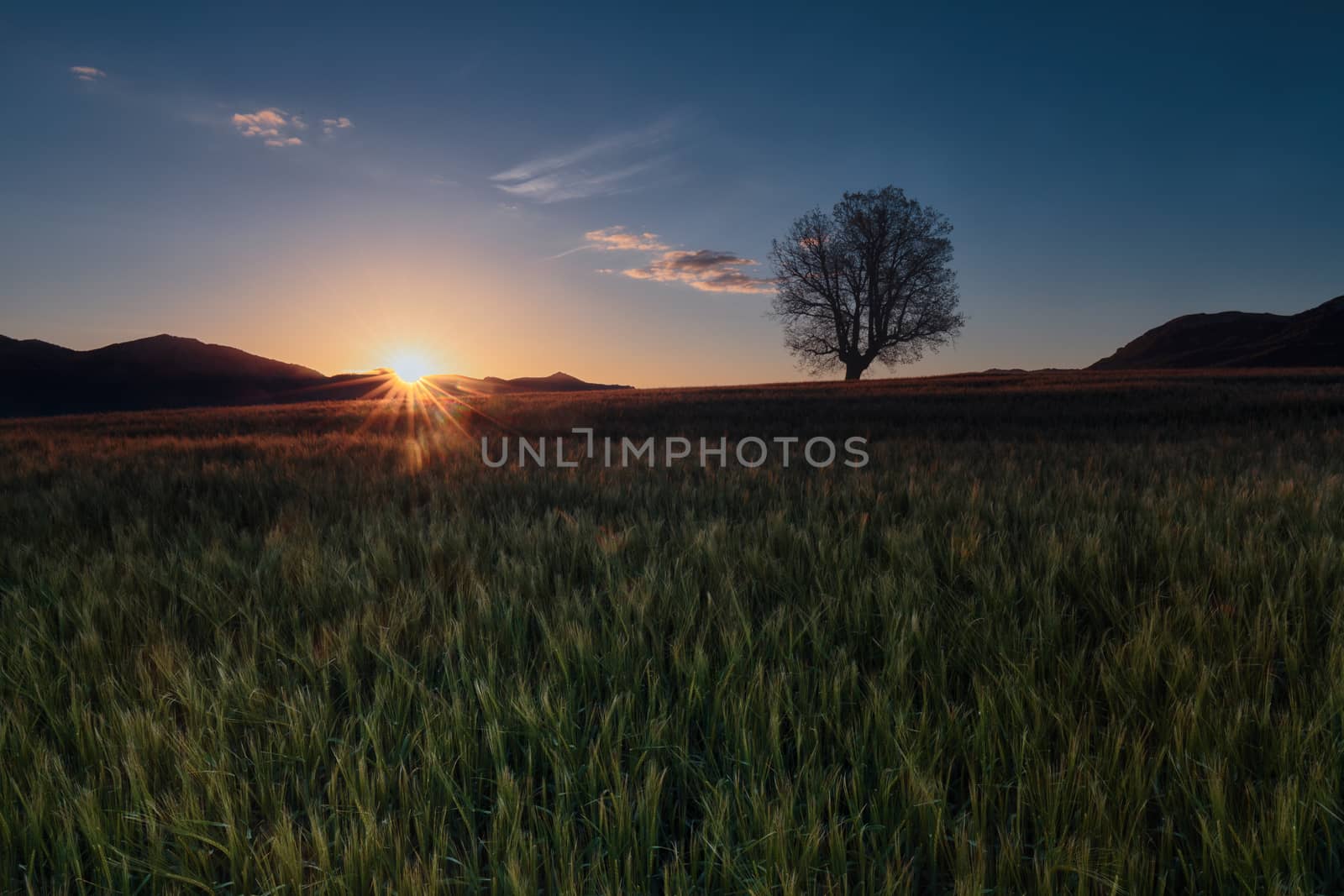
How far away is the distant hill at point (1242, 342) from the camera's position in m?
87.1

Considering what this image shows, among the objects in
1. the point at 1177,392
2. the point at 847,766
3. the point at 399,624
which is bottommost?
the point at 847,766

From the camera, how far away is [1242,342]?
383ft

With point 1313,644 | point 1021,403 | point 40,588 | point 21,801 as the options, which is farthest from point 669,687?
point 1021,403

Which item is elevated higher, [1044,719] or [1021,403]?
[1021,403]

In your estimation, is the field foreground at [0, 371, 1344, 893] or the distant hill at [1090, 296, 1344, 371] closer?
the field foreground at [0, 371, 1344, 893]

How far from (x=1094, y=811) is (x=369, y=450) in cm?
734

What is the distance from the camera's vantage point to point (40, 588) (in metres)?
2.42

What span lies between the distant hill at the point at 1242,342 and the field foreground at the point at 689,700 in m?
91.1

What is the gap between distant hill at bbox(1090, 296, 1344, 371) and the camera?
8712 centimetres

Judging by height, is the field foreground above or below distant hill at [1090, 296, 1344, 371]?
below

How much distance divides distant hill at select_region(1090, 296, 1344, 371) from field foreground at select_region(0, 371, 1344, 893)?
299 ft

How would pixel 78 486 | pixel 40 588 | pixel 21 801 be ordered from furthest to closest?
pixel 78 486, pixel 40 588, pixel 21 801

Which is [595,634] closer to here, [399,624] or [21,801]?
[399,624]

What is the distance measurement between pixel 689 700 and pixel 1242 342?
16050 cm
